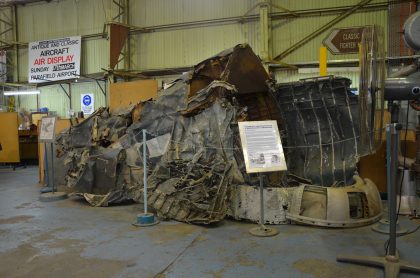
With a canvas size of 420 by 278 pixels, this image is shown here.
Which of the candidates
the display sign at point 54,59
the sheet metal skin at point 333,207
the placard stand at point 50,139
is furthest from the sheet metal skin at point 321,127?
the display sign at point 54,59

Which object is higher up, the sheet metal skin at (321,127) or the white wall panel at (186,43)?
the white wall panel at (186,43)

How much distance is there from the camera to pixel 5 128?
11.7 metres

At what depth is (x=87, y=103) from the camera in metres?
14.8

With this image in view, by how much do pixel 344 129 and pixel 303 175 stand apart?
1.04m

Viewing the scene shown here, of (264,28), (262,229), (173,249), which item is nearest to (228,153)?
(262,229)

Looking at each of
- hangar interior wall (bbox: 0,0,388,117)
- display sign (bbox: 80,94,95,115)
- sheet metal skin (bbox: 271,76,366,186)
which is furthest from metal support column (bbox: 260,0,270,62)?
display sign (bbox: 80,94,95,115)

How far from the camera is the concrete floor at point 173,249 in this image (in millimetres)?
3424

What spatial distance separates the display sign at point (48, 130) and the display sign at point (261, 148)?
14.9ft

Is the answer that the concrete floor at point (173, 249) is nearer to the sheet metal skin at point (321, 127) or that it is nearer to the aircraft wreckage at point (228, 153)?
the aircraft wreckage at point (228, 153)

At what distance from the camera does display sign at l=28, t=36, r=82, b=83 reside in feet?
48.2

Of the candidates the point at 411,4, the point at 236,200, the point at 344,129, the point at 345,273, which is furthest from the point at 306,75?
the point at 345,273

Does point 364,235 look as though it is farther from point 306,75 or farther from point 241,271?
point 306,75

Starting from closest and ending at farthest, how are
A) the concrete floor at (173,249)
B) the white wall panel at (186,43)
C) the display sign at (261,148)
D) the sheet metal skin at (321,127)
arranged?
1. the concrete floor at (173,249)
2. the display sign at (261,148)
3. the sheet metal skin at (321,127)
4. the white wall panel at (186,43)

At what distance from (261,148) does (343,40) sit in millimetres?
8846
